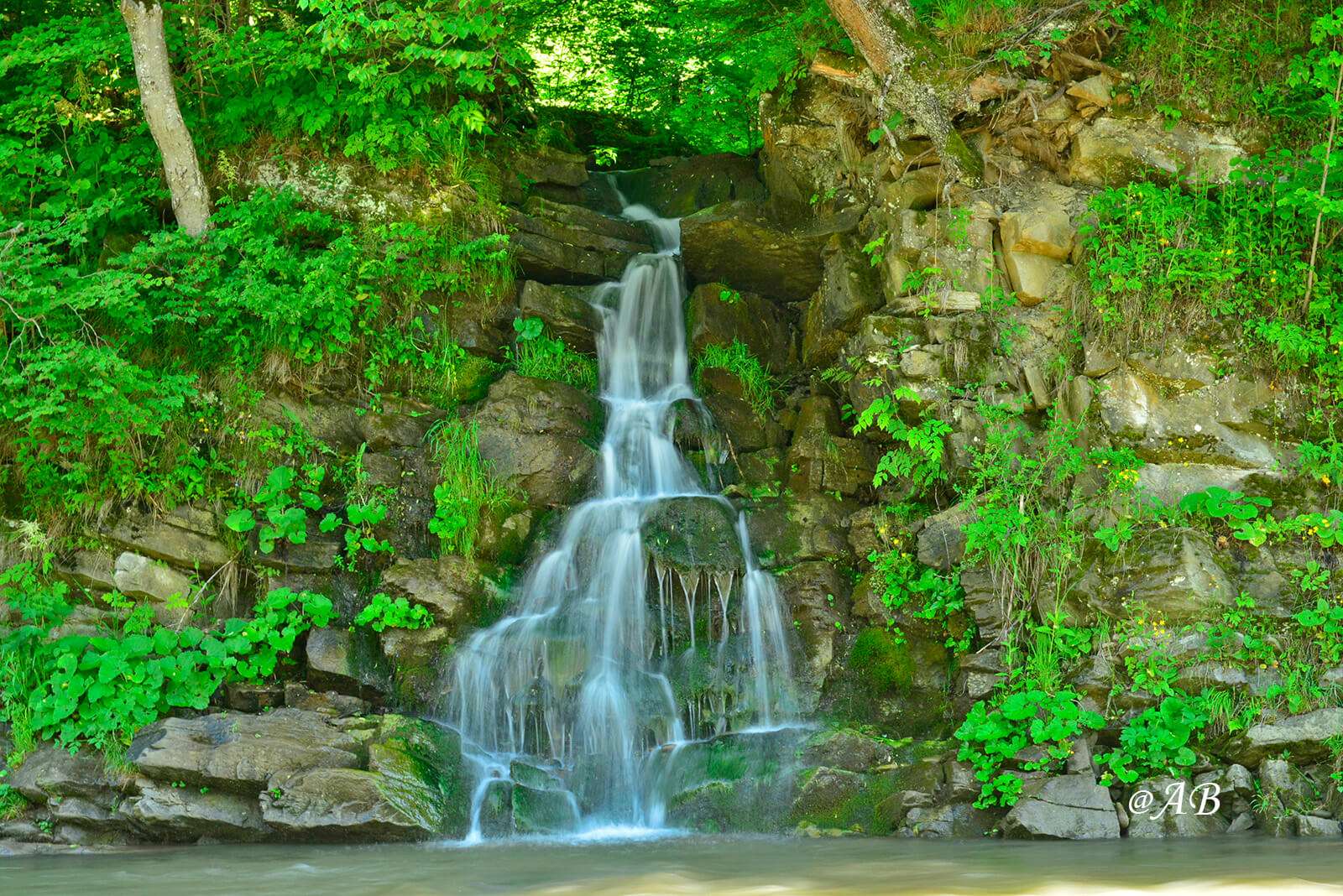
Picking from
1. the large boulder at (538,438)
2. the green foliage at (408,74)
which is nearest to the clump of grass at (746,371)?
the large boulder at (538,438)

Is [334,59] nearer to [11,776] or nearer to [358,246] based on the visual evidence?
[358,246]

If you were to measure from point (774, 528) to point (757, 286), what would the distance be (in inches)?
113

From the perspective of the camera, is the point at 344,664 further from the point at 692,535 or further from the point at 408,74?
the point at 408,74

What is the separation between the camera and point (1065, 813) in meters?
5.98

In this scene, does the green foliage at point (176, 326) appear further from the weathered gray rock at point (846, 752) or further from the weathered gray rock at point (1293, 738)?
the weathered gray rock at point (1293, 738)

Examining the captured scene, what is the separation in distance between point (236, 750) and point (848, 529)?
4472 millimetres

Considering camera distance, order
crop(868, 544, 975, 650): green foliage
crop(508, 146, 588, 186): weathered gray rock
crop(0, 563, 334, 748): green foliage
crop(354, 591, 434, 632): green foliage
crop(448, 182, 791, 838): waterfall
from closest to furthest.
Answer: crop(0, 563, 334, 748): green foliage, crop(448, 182, 791, 838): waterfall, crop(868, 544, 975, 650): green foliage, crop(354, 591, 434, 632): green foliage, crop(508, 146, 588, 186): weathered gray rock

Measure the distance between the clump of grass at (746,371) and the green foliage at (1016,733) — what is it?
3.65m

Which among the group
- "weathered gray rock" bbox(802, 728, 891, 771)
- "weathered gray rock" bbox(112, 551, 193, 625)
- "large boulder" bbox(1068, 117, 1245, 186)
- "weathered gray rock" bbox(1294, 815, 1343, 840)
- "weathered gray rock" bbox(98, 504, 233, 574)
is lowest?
"weathered gray rock" bbox(1294, 815, 1343, 840)

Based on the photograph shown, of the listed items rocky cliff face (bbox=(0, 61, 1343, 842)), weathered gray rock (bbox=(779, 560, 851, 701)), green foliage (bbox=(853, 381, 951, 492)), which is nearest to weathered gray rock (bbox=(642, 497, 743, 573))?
rocky cliff face (bbox=(0, 61, 1343, 842))

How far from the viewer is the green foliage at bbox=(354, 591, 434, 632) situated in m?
7.50

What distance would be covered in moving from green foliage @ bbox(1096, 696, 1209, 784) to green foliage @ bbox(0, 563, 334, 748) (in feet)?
16.8

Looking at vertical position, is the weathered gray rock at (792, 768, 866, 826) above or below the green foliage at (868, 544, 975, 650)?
below

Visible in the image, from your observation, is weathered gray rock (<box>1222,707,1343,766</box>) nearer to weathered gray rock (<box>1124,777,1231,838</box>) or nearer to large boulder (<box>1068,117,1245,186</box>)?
weathered gray rock (<box>1124,777,1231,838</box>)
